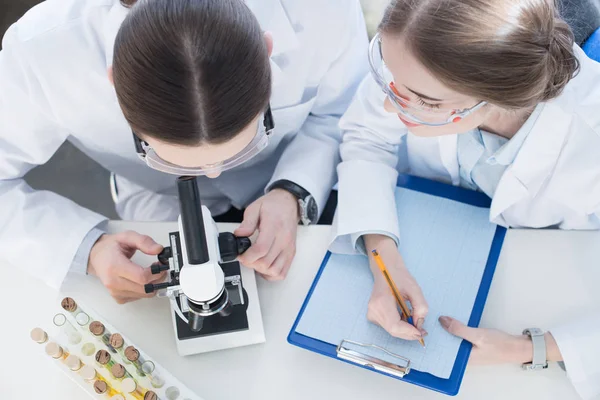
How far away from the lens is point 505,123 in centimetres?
115

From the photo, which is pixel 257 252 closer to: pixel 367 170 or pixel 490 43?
pixel 367 170

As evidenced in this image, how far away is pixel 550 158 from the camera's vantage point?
110cm

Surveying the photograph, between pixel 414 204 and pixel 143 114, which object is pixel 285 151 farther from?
pixel 143 114

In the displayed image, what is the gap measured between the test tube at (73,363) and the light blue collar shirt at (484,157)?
82cm

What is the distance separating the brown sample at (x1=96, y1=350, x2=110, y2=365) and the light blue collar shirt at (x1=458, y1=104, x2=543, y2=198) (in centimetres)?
78

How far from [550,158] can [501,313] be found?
0.30 metres

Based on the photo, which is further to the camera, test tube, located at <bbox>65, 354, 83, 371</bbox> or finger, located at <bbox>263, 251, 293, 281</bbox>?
finger, located at <bbox>263, 251, 293, 281</bbox>

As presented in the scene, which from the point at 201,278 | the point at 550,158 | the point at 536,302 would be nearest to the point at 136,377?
the point at 201,278

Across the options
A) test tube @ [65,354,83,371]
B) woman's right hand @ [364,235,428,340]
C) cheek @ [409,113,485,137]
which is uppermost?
cheek @ [409,113,485,137]

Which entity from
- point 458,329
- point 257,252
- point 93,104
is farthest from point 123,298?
point 458,329

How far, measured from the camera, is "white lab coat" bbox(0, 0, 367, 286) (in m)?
1.06

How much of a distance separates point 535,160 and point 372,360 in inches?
19.0

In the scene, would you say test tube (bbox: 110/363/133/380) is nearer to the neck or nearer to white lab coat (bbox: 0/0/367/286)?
white lab coat (bbox: 0/0/367/286)

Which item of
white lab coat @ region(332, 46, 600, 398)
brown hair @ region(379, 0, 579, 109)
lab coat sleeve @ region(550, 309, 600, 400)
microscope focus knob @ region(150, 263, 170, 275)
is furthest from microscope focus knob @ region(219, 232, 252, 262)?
lab coat sleeve @ region(550, 309, 600, 400)
